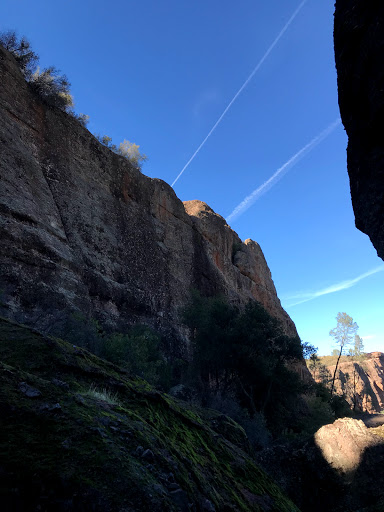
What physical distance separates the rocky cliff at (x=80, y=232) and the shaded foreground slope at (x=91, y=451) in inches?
431

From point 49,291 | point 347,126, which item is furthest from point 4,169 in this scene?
point 347,126

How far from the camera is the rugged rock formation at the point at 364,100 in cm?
471

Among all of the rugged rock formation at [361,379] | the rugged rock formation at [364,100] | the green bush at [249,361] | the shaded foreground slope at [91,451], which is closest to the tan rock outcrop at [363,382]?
the rugged rock formation at [361,379]

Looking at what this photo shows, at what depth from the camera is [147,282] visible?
2586 cm

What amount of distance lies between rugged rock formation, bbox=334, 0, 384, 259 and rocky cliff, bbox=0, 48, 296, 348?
12964 mm

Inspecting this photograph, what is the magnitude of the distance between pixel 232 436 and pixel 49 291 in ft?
42.6

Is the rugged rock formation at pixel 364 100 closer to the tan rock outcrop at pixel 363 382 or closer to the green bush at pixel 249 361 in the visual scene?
the green bush at pixel 249 361

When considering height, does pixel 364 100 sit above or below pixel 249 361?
above

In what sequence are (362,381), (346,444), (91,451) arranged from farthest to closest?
1. (362,381)
2. (346,444)
3. (91,451)

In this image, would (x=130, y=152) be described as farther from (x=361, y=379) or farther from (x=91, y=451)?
(x=361, y=379)

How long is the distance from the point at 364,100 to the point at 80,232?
19502mm

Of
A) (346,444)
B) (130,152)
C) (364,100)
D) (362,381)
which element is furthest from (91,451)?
(362,381)

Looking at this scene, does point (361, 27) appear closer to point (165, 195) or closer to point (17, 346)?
point (17, 346)

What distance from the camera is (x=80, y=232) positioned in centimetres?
2150
